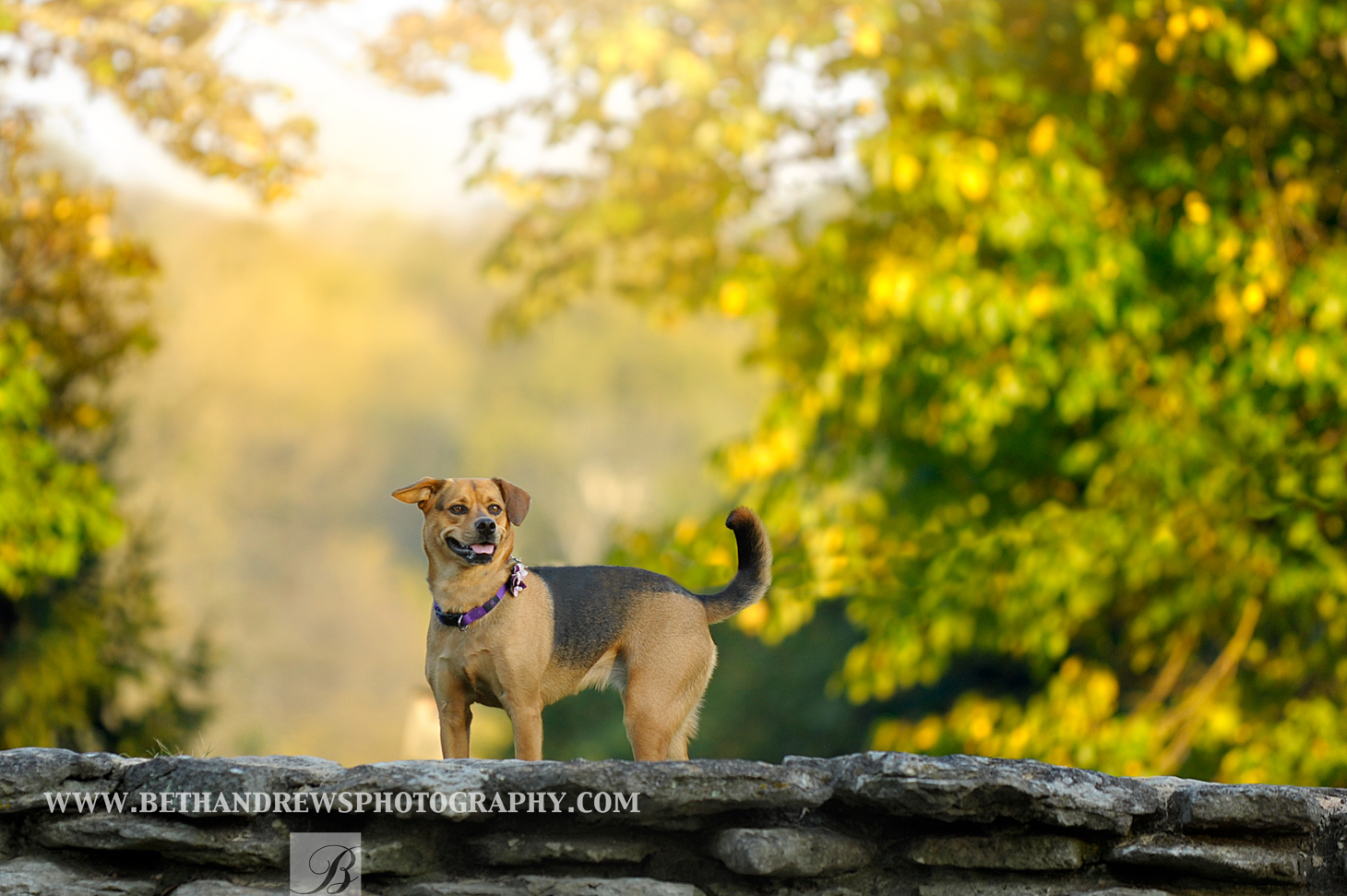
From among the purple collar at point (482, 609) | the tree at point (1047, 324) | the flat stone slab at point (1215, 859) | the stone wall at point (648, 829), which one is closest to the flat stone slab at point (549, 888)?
the stone wall at point (648, 829)

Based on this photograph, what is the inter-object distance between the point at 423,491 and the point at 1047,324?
537 cm

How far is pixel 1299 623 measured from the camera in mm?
8977

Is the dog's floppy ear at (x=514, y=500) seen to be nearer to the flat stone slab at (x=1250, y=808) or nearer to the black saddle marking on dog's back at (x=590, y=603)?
the black saddle marking on dog's back at (x=590, y=603)

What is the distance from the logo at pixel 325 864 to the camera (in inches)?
119

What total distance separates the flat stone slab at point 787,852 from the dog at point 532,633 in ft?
1.03

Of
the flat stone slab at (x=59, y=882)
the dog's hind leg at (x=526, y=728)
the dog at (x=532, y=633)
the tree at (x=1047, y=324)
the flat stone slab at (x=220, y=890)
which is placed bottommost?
the flat stone slab at (x=220, y=890)

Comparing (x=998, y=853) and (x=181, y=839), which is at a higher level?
(x=181, y=839)

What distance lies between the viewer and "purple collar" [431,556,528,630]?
320cm

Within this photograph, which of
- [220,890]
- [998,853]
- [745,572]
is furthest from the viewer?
[745,572]

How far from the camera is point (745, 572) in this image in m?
3.54

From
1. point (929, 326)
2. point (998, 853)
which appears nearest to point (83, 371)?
point (929, 326)

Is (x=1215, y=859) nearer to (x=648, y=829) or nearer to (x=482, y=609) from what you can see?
(x=648, y=829)

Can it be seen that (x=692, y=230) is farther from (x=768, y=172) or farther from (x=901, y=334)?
(x=901, y=334)

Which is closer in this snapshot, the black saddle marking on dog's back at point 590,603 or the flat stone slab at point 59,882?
the flat stone slab at point 59,882
